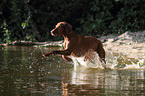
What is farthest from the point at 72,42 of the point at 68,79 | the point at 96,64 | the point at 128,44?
the point at 128,44

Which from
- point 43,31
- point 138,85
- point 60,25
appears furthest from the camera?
point 43,31

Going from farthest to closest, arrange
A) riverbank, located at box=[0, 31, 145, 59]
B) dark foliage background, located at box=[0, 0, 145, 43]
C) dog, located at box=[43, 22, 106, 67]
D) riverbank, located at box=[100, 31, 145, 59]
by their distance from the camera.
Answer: dark foliage background, located at box=[0, 0, 145, 43], riverbank, located at box=[0, 31, 145, 59], riverbank, located at box=[100, 31, 145, 59], dog, located at box=[43, 22, 106, 67]

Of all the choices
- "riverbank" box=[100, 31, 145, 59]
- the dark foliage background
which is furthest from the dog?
the dark foliage background

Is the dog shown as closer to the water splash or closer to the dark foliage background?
the water splash

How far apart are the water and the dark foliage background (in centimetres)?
808

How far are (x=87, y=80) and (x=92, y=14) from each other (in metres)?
12.0

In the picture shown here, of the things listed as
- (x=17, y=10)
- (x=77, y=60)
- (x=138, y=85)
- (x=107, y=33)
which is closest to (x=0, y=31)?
(x=17, y=10)

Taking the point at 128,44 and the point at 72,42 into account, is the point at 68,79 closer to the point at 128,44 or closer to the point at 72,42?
the point at 72,42

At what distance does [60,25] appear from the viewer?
28.9 ft

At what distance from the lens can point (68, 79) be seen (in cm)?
694

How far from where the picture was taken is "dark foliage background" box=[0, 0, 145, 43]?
1752 cm

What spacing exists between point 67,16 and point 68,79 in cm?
1238

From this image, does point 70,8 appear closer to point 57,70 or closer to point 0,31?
point 0,31

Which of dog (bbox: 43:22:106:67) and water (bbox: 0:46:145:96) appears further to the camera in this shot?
dog (bbox: 43:22:106:67)
